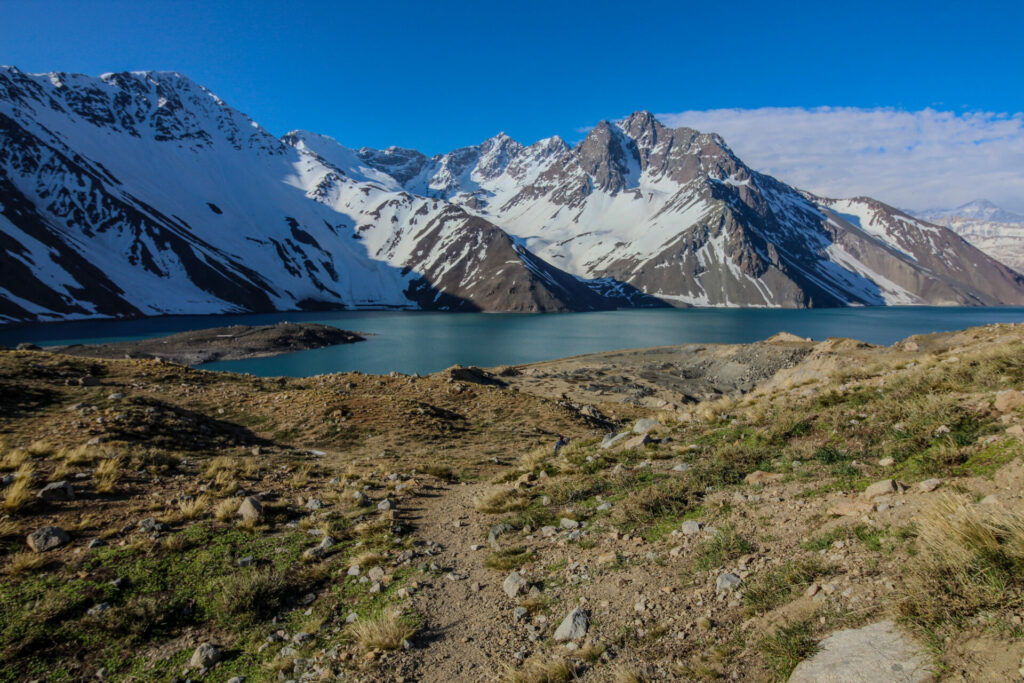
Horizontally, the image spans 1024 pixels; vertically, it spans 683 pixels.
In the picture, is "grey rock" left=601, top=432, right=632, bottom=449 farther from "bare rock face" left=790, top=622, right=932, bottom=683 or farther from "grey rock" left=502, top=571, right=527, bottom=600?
"bare rock face" left=790, top=622, right=932, bottom=683

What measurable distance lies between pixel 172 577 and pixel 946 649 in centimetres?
865

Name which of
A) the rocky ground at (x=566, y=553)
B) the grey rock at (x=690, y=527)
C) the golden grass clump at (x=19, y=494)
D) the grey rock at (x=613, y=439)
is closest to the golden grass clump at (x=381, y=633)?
the rocky ground at (x=566, y=553)

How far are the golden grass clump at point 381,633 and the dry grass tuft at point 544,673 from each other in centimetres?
137

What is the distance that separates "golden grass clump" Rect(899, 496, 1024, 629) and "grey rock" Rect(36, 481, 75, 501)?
1203cm

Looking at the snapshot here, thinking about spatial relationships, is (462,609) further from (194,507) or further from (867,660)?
(194,507)

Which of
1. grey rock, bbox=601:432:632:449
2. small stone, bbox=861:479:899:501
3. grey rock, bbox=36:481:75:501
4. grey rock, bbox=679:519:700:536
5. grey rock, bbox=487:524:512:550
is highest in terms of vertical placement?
small stone, bbox=861:479:899:501

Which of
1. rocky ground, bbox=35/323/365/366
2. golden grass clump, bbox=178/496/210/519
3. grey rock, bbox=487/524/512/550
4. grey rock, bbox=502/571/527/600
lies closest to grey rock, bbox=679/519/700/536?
grey rock, bbox=502/571/527/600

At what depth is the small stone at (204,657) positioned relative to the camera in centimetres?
527

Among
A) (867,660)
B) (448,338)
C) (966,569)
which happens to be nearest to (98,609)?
(867,660)

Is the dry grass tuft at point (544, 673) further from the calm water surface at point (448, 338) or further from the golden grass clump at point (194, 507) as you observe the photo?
the calm water surface at point (448, 338)

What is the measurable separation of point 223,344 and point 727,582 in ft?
323

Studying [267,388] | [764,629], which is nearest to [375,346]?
[267,388]

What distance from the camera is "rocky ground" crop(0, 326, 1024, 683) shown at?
4055 millimetres

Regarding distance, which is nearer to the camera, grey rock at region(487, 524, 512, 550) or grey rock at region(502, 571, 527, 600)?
grey rock at region(502, 571, 527, 600)
